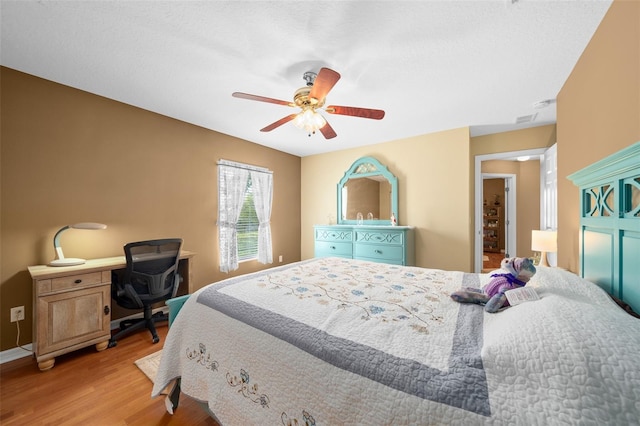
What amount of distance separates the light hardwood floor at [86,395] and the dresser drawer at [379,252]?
2.68 m

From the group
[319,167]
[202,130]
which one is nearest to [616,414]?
[202,130]

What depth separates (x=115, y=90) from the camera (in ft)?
7.83

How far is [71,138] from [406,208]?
13.3ft

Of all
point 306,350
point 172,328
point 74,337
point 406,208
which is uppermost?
point 406,208

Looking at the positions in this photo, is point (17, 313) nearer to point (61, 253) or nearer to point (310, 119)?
point (61, 253)

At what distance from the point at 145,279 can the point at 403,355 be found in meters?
2.45

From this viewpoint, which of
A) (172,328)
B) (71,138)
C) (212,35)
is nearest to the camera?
(172,328)

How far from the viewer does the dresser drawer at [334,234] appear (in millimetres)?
3939

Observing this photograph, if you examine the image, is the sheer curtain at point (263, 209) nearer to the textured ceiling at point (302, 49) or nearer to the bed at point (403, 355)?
the textured ceiling at point (302, 49)

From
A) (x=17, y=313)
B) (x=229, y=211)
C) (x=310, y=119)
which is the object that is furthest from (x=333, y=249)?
(x=17, y=313)

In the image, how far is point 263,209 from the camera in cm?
413

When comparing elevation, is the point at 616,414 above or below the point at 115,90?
below

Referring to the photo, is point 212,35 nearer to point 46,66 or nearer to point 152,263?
point 46,66

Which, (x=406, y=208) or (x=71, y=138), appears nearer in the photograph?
(x=71, y=138)
